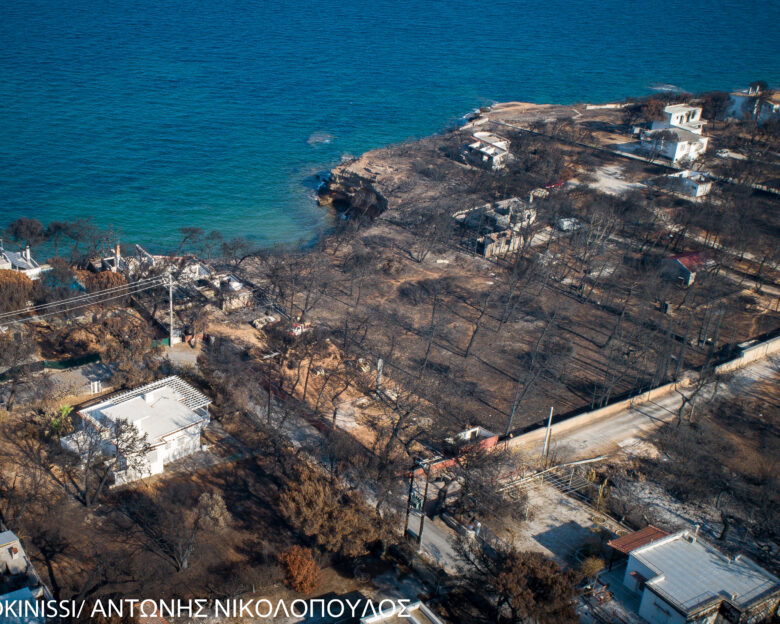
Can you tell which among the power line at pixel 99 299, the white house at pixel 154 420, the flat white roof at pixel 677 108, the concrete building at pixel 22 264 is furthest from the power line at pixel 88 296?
the flat white roof at pixel 677 108

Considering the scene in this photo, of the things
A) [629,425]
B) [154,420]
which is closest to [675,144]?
[629,425]

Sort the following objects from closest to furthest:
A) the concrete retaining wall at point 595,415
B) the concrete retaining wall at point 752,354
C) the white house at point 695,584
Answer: the white house at point 695,584
the concrete retaining wall at point 595,415
the concrete retaining wall at point 752,354

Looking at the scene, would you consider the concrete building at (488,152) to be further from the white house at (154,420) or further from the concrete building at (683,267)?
the white house at (154,420)

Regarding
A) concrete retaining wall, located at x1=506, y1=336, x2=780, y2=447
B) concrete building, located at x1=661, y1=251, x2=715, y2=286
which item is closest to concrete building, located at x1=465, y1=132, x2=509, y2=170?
concrete building, located at x1=661, y1=251, x2=715, y2=286

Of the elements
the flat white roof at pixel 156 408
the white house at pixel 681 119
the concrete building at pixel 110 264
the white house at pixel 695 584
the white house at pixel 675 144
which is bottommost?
the concrete building at pixel 110 264

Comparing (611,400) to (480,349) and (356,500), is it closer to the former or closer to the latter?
(480,349)

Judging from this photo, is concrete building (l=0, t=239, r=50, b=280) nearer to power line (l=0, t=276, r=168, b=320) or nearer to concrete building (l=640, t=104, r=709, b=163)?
power line (l=0, t=276, r=168, b=320)
